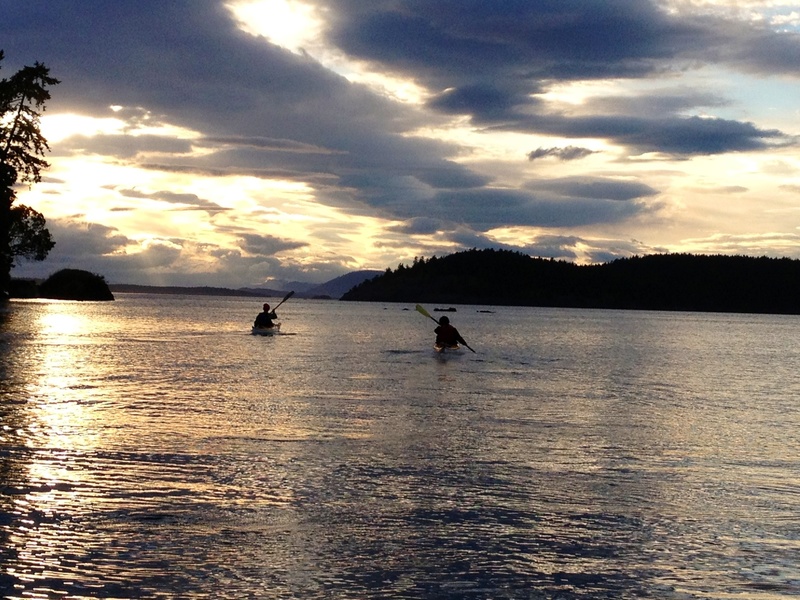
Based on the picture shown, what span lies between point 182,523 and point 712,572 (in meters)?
6.78

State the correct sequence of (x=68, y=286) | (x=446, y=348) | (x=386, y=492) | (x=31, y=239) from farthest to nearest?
(x=68, y=286)
(x=31, y=239)
(x=446, y=348)
(x=386, y=492)

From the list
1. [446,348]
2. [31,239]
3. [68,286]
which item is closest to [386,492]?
[446,348]

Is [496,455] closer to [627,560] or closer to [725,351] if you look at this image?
[627,560]

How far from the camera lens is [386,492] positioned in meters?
14.1

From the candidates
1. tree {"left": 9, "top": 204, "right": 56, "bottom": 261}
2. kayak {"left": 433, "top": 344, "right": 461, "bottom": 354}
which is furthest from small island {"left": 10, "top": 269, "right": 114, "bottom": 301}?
kayak {"left": 433, "top": 344, "right": 461, "bottom": 354}

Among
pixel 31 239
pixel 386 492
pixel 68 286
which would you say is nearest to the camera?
pixel 386 492

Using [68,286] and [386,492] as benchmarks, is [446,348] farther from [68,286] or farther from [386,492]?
[68,286]

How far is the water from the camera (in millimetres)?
9672

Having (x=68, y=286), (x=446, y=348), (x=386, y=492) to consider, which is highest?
(x=68, y=286)

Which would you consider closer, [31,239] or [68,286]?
[31,239]

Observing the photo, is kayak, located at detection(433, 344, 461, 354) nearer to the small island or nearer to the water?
the water

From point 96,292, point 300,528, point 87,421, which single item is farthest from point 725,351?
point 96,292

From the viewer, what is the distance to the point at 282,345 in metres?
59.4

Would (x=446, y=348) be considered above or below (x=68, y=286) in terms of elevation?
below
